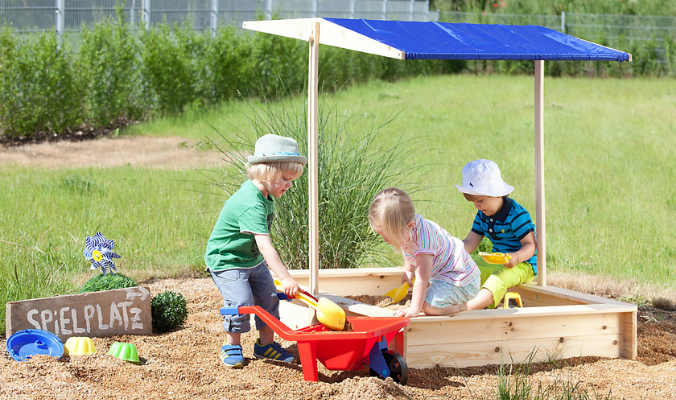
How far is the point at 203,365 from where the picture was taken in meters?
3.14

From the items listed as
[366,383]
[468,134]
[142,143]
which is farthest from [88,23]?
[366,383]

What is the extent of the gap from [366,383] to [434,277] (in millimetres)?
852

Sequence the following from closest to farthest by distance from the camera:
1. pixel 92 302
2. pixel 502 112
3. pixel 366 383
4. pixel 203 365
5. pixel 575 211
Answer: pixel 366 383
pixel 203 365
pixel 92 302
pixel 575 211
pixel 502 112

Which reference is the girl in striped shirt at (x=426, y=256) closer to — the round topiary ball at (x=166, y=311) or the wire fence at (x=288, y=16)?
the round topiary ball at (x=166, y=311)

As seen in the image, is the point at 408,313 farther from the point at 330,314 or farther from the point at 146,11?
the point at 146,11

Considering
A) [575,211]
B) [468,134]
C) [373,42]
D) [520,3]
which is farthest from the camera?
[520,3]

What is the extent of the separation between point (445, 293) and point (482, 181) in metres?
0.86

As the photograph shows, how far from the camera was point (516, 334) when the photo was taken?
325cm

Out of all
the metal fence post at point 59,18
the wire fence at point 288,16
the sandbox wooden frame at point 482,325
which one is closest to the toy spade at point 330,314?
the sandbox wooden frame at point 482,325

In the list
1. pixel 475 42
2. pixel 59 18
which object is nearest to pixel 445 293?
pixel 475 42

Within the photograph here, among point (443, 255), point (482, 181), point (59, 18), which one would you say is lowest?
point (443, 255)

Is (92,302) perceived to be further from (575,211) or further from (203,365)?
(575,211)

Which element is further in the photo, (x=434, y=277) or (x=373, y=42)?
(x=434, y=277)

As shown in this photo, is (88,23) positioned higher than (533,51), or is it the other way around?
(88,23)
